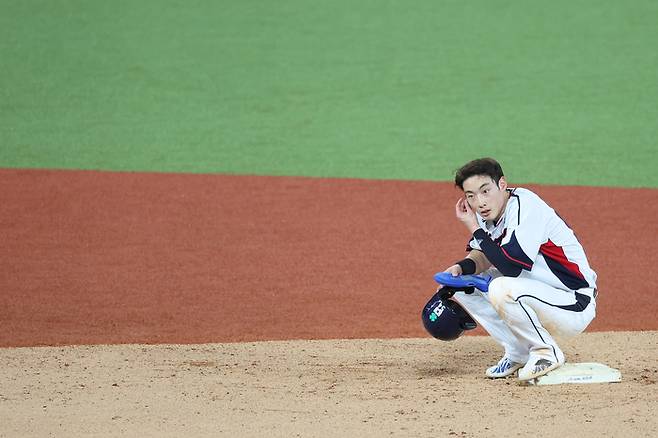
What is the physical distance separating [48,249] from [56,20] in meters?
7.59

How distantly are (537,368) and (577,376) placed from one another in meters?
0.21

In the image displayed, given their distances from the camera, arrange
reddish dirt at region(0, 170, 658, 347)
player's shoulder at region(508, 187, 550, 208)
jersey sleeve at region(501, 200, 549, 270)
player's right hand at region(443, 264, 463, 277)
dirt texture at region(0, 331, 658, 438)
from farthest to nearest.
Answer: reddish dirt at region(0, 170, 658, 347), player's right hand at region(443, 264, 463, 277), player's shoulder at region(508, 187, 550, 208), jersey sleeve at region(501, 200, 549, 270), dirt texture at region(0, 331, 658, 438)

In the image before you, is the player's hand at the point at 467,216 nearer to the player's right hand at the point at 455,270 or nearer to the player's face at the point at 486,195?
the player's face at the point at 486,195

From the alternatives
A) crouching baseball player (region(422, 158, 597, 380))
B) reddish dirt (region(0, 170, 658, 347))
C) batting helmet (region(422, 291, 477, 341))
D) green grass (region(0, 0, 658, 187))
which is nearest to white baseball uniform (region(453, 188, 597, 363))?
crouching baseball player (region(422, 158, 597, 380))

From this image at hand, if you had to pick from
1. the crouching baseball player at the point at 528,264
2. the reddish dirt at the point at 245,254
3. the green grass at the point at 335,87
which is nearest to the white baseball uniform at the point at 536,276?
the crouching baseball player at the point at 528,264

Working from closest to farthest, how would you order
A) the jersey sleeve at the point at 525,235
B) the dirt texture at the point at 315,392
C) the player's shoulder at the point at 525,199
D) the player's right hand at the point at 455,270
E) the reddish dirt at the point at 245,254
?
the dirt texture at the point at 315,392
the jersey sleeve at the point at 525,235
the player's shoulder at the point at 525,199
the player's right hand at the point at 455,270
the reddish dirt at the point at 245,254

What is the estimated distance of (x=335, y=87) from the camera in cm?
1341

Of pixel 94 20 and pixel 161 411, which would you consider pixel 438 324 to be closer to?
pixel 161 411

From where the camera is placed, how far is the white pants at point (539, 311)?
483 cm

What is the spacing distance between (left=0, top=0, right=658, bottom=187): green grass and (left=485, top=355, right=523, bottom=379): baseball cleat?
5498mm

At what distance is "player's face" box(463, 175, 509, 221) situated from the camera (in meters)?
4.93

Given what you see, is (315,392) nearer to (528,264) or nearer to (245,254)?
(528,264)

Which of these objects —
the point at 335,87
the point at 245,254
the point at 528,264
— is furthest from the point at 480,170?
the point at 335,87

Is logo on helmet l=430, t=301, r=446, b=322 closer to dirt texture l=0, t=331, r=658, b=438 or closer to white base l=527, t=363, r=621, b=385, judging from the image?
dirt texture l=0, t=331, r=658, b=438
